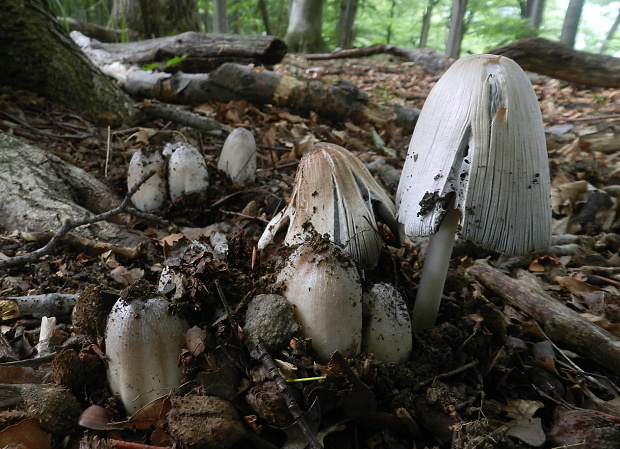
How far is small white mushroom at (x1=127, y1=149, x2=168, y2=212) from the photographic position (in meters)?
2.30

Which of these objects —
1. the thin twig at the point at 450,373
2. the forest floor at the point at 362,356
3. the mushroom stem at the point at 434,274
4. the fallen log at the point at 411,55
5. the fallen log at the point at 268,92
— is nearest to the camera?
the forest floor at the point at 362,356

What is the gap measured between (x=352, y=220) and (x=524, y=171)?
538 mm

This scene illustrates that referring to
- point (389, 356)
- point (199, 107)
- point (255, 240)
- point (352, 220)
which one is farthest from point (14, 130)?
point (389, 356)

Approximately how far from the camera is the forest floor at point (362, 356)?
3.81ft

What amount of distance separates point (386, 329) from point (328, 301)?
0.21 metres

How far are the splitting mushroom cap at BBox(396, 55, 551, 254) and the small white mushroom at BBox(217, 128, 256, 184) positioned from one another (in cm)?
147

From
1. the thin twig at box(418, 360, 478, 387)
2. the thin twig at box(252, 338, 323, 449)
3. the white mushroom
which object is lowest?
the thin twig at box(418, 360, 478, 387)

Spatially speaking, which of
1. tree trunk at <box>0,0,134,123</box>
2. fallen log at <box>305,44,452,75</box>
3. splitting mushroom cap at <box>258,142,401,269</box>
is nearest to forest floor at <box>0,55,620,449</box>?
splitting mushroom cap at <box>258,142,401,269</box>

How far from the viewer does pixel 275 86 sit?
4188 mm

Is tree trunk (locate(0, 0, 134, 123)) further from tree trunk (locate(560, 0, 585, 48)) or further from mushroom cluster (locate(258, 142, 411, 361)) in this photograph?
tree trunk (locate(560, 0, 585, 48))

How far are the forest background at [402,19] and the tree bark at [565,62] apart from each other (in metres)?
2.95

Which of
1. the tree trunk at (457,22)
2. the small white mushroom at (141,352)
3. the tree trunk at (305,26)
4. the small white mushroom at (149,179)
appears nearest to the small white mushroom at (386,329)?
the small white mushroom at (141,352)

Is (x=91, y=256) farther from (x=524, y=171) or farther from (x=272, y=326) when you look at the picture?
(x=524, y=171)

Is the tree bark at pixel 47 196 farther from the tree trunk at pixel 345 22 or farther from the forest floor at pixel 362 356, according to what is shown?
the tree trunk at pixel 345 22
